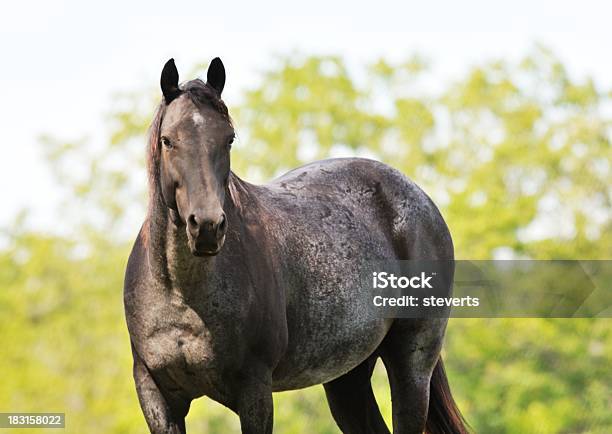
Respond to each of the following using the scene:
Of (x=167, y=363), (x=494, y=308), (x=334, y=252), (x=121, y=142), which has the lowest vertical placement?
(x=167, y=363)

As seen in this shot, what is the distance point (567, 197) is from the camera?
2908 cm

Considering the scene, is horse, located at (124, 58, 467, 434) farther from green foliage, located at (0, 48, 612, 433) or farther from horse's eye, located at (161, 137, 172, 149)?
green foliage, located at (0, 48, 612, 433)

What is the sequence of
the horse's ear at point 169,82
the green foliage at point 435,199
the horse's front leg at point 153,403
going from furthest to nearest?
the green foliage at point 435,199 → the horse's front leg at point 153,403 → the horse's ear at point 169,82

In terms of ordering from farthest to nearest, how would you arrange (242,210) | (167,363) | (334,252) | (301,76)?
1. (301,76)
2. (334,252)
3. (242,210)
4. (167,363)

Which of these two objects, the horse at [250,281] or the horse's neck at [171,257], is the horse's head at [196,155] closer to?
the horse at [250,281]

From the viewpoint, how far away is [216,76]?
4.50 metres

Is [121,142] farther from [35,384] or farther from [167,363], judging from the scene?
[167,363]

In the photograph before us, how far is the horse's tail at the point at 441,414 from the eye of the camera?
6.29 meters

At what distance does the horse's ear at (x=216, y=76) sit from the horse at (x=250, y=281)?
11 millimetres

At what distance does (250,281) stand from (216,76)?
102cm

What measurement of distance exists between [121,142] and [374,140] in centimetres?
868

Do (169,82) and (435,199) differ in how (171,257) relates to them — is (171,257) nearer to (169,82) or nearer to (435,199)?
(169,82)

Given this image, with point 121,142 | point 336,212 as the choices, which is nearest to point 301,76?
point 121,142

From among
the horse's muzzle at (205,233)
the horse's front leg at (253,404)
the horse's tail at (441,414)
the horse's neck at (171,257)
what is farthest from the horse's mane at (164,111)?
the horse's tail at (441,414)
